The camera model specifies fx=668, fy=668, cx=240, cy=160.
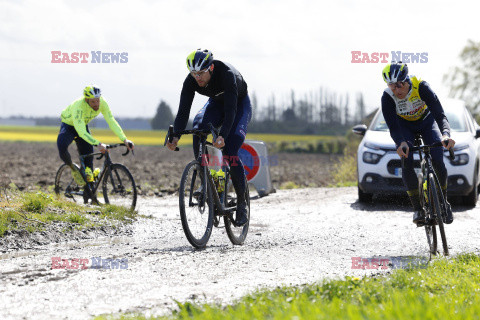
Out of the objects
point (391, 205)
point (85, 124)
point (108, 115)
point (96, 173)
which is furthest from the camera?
point (391, 205)

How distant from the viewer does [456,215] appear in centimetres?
1089

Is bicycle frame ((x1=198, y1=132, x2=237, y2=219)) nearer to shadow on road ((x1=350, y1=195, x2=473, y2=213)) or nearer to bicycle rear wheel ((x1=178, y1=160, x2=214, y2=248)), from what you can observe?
bicycle rear wheel ((x1=178, y1=160, x2=214, y2=248))

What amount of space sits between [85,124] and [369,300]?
7505mm

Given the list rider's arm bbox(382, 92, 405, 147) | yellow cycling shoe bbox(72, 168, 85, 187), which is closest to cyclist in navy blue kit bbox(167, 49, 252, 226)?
rider's arm bbox(382, 92, 405, 147)

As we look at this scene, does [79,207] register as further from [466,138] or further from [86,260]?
[466,138]

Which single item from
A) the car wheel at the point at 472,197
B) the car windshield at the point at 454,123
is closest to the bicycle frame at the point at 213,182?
the car windshield at the point at 454,123

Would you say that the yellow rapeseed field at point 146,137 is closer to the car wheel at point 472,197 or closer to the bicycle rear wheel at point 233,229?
the car wheel at point 472,197

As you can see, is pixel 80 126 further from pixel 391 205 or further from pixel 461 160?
pixel 461 160

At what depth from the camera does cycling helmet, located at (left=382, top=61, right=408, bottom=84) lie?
7.16 metres

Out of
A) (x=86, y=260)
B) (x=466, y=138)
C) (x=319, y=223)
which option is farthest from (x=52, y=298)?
(x=466, y=138)

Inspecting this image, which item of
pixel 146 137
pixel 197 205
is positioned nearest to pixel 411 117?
pixel 197 205

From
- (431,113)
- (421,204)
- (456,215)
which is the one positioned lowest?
(456,215)

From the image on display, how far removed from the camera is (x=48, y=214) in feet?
28.8

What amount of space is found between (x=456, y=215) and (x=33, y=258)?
7031 mm
